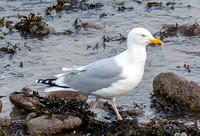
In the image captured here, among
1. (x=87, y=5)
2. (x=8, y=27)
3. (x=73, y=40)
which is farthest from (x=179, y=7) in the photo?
(x=8, y=27)

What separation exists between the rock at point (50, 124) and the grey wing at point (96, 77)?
1.83 ft

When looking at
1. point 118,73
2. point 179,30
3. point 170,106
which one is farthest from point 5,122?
point 179,30

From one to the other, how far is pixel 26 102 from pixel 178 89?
250 centimetres

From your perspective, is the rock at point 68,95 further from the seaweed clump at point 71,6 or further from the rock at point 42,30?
the seaweed clump at point 71,6

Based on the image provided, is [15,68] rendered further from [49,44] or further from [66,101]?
[66,101]

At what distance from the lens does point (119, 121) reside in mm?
6152

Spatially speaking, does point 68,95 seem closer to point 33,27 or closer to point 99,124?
point 99,124

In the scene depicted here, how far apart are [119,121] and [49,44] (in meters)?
4.31

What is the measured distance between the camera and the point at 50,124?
5.87m

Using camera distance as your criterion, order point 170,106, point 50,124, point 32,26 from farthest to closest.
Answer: point 32,26, point 170,106, point 50,124

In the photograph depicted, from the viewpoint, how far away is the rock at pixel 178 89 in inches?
266

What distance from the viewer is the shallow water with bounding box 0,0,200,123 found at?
7953 mm

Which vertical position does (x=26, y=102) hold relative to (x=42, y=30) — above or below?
below

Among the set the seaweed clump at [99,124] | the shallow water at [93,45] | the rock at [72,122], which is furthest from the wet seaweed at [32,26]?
the rock at [72,122]
